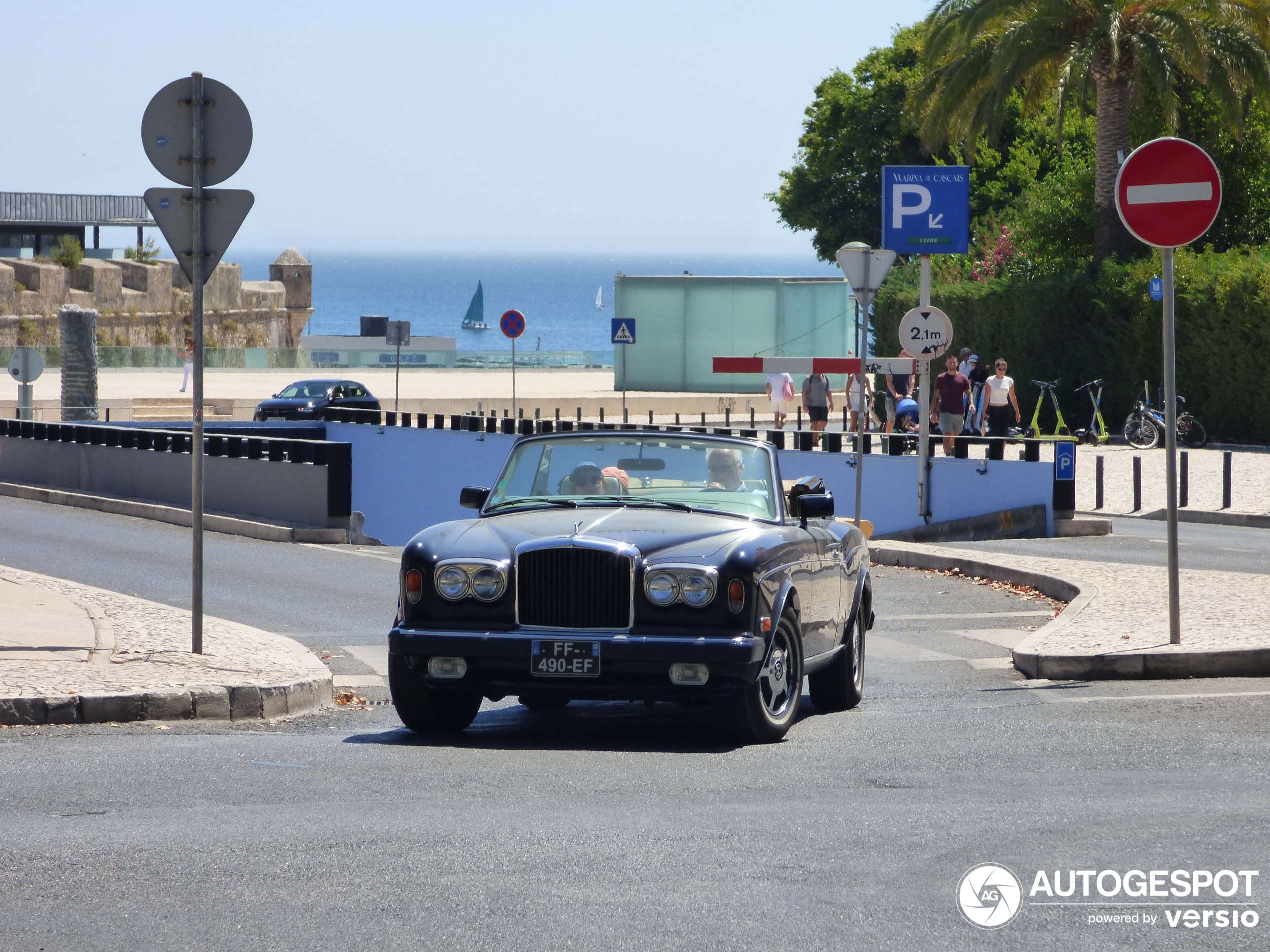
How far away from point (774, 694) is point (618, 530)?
3.55 feet

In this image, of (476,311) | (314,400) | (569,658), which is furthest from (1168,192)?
(476,311)

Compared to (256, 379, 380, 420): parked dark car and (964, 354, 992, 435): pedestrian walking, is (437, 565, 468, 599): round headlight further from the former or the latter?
(256, 379, 380, 420): parked dark car

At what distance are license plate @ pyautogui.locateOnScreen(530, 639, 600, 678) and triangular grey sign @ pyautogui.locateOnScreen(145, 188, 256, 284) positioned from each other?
3422 mm

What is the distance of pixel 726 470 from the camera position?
9.00 meters

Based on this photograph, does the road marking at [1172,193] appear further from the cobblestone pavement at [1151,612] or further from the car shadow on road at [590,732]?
the car shadow on road at [590,732]

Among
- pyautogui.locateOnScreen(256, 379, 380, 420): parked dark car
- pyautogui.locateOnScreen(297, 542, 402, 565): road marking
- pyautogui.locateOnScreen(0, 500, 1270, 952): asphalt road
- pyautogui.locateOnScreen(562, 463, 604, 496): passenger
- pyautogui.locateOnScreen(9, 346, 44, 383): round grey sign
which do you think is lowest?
pyautogui.locateOnScreen(297, 542, 402, 565): road marking

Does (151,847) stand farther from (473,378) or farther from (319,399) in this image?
(473,378)

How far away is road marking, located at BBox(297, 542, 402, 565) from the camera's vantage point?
19.7 m

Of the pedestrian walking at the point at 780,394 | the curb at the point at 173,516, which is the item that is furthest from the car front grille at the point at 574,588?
the pedestrian walking at the point at 780,394

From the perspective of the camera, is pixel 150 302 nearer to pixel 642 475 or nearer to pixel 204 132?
pixel 204 132

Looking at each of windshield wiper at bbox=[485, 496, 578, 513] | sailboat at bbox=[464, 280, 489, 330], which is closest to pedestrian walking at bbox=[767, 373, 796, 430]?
windshield wiper at bbox=[485, 496, 578, 513]

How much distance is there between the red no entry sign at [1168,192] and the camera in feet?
33.8

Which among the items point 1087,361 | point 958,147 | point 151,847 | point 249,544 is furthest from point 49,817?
point 958,147

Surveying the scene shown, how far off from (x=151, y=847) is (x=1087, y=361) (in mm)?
35536
